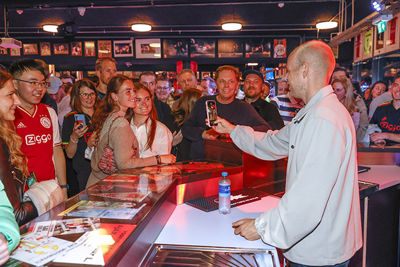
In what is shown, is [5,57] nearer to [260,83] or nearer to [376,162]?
[260,83]

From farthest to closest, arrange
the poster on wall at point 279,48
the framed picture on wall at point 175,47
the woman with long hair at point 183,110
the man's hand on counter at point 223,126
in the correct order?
the framed picture on wall at point 175,47 → the poster on wall at point 279,48 → the woman with long hair at point 183,110 → the man's hand on counter at point 223,126

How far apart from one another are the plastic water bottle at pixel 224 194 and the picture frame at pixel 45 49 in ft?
35.3

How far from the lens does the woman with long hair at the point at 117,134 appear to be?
7.34 ft

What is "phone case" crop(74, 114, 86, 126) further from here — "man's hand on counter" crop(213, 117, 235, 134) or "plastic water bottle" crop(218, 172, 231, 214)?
"plastic water bottle" crop(218, 172, 231, 214)

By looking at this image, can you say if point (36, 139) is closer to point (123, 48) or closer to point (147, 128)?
point (147, 128)

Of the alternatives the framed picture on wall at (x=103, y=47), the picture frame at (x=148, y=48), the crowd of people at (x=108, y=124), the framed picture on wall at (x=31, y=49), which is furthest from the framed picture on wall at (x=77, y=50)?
the crowd of people at (x=108, y=124)

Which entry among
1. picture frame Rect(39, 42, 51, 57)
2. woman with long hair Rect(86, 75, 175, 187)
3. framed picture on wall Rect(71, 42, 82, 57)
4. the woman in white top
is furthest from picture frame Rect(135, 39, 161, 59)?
woman with long hair Rect(86, 75, 175, 187)

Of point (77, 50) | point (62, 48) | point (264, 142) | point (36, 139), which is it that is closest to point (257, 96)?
point (264, 142)

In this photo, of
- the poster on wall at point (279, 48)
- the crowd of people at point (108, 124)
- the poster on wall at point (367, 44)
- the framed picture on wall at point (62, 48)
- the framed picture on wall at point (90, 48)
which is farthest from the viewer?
the framed picture on wall at point (62, 48)

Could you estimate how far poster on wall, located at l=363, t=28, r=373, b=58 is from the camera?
8266 mm

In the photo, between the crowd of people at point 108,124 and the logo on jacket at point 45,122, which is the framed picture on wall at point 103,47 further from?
the logo on jacket at point 45,122

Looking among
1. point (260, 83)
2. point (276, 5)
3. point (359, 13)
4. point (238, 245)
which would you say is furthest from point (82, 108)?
point (359, 13)

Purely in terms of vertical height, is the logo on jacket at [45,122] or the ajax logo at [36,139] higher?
the logo on jacket at [45,122]

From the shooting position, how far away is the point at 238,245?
1511mm
